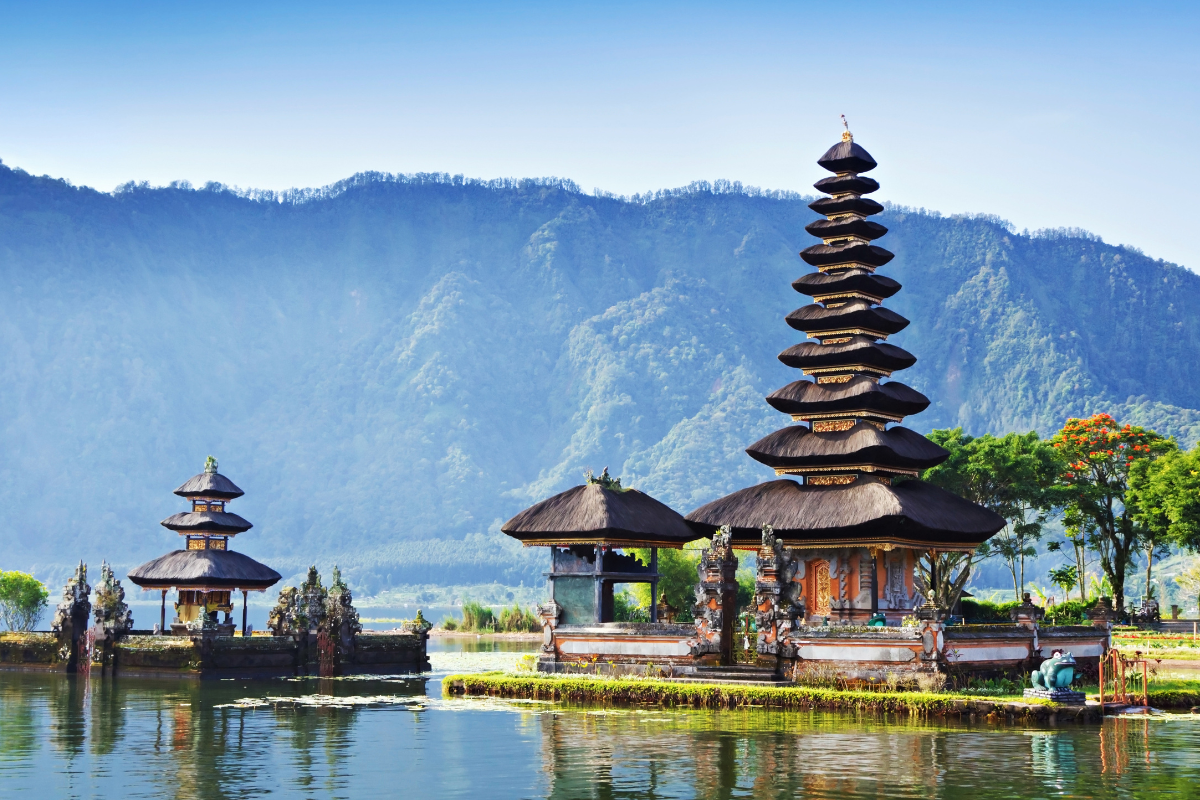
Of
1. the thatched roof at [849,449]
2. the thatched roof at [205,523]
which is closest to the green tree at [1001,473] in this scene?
the thatched roof at [849,449]

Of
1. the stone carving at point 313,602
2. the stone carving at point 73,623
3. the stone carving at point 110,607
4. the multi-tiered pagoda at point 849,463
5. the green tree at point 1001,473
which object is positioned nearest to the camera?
the multi-tiered pagoda at point 849,463

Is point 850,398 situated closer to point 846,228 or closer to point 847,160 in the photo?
point 846,228

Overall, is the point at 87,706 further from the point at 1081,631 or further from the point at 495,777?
the point at 1081,631

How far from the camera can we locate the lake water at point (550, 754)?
2153cm

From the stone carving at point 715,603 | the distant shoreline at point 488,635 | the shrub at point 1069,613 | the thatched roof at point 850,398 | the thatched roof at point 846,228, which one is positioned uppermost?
the thatched roof at point 846,228

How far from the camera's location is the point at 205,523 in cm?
5422

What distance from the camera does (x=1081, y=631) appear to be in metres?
→ 38.9

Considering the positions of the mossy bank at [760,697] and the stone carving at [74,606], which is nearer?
the mossy bank at [760,697]

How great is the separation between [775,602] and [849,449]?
744 cm

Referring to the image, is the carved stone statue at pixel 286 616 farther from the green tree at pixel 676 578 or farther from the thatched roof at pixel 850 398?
the green tree at pixel 676 578

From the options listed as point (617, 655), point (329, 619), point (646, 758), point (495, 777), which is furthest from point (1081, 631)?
point (329, 619)

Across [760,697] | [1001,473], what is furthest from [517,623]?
[760,697]

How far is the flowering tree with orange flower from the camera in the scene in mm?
61969

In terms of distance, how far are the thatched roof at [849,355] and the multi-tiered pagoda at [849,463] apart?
4 cm
